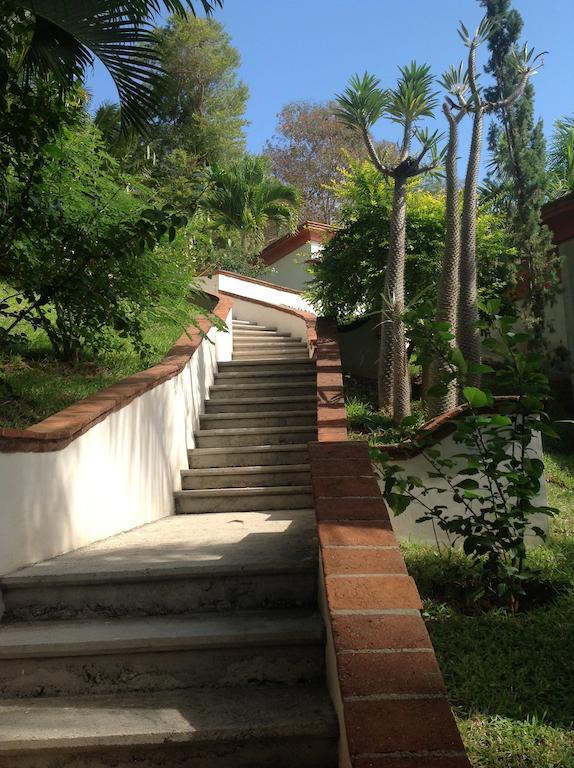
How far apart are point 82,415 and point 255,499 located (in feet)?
6.04

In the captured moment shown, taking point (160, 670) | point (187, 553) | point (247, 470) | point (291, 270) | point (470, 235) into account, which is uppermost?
point (291, 270)

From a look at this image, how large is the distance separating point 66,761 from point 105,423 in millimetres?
1911

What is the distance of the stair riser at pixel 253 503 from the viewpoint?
16.0 feet

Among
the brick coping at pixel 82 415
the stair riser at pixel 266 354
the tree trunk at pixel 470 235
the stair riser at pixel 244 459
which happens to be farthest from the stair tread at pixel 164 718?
the stair riser at pixel 266 354

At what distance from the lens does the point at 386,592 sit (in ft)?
6.94

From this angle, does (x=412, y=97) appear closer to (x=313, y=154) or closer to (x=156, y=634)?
(x=156, y=634)

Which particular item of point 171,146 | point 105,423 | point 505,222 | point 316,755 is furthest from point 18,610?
point 171,146

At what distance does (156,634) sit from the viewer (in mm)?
2580

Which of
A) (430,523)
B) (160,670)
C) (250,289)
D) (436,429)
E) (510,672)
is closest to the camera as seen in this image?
(160,670)

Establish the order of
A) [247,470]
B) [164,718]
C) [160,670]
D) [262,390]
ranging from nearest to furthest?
[164,718] → [160,670] → [247,470] → [262,390]

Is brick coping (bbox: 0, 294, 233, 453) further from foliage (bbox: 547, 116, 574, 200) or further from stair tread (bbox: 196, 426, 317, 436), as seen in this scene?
foliage (bbox: 547, 116, 574, 200)

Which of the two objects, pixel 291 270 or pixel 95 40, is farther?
pixel 291 270

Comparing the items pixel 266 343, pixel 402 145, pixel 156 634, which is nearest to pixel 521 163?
pixel 402 145

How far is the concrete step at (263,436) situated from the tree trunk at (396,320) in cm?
152
